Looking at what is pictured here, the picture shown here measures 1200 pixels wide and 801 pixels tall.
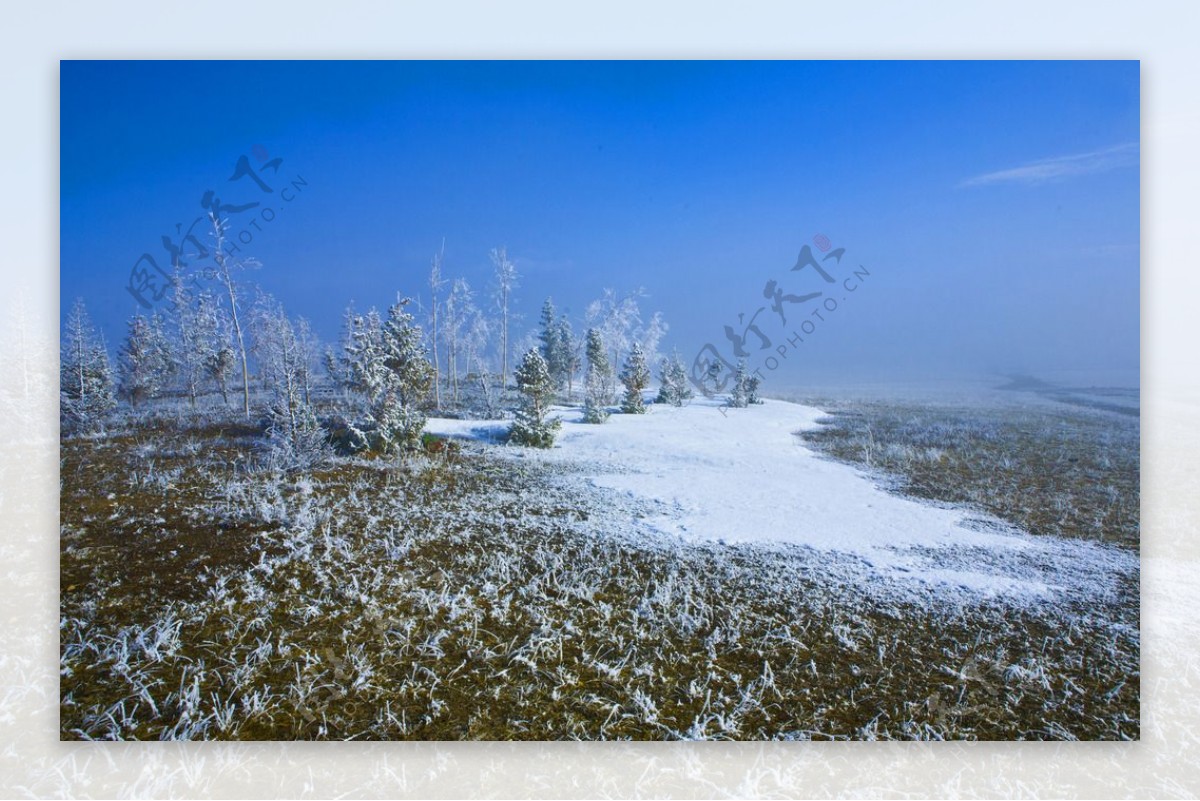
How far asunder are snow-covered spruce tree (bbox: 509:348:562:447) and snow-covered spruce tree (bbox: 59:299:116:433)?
3903 millimetres

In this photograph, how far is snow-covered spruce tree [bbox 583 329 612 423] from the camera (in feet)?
22.6

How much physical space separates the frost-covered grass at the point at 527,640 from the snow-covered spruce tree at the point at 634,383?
218 centimetres

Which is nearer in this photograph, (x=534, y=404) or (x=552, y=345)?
(x=552, y=345)

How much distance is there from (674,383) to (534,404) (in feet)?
5.59

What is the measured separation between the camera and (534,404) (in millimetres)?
7578

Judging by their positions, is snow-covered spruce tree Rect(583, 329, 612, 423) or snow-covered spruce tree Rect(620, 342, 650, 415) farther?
snow-covered spruce tree Rect(620, 342, 650, 415)

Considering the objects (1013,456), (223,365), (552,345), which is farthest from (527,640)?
(1013,456)

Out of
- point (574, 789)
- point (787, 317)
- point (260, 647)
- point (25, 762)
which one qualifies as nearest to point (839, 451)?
point (787, 317)

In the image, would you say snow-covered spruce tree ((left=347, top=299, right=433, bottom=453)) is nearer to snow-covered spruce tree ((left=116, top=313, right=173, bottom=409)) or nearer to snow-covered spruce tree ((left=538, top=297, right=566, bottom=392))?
snow-covered spruce tree ((left=538, top=297, right=566, bottom=392))

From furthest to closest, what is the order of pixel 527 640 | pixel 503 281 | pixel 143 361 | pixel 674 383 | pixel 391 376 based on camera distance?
pixel 674 383, pixel 391 376, pixel 143 361, pixel 503 281, pixel 527 640

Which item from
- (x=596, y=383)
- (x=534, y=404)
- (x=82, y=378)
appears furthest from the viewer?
(x=534, y=404)

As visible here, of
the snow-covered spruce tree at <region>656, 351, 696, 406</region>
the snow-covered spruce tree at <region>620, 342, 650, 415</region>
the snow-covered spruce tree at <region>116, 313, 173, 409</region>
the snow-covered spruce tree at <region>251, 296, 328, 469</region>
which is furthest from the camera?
the snow-covered spruce tree at <region>620, 342, 650, 415</region>

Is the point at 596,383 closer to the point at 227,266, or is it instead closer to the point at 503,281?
the point at 503,281

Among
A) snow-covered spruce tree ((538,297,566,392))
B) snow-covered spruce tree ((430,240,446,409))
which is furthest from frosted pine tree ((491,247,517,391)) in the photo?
snow-covered spruce tree ((430,240,446,409))
